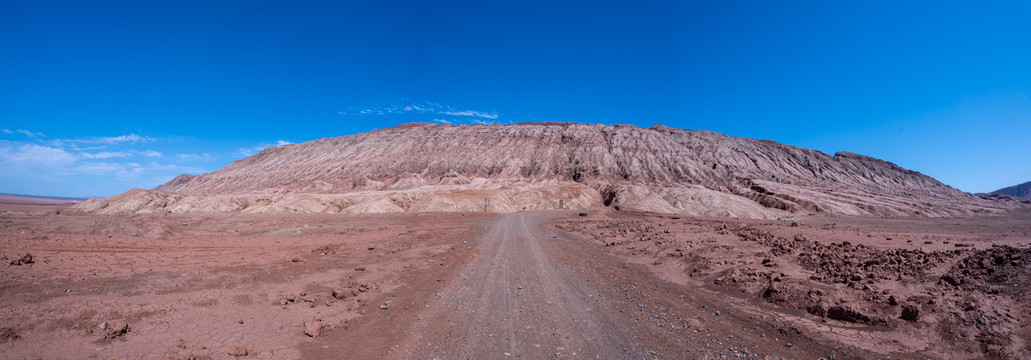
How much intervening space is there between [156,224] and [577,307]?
23.7 meters

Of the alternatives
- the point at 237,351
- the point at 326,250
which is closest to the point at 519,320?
the point at 237,351

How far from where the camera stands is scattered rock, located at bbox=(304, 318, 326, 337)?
6198mm

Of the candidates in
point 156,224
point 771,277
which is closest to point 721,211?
point 771,277

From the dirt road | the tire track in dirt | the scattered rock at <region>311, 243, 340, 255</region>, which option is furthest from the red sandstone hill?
the dirt road

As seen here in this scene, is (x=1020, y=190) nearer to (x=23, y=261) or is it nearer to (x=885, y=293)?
(x=885, y=293)

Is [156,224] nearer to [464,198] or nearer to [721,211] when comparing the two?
[464,198]

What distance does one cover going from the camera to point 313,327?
6340mm

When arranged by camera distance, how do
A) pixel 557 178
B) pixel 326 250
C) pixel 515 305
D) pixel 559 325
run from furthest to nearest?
pixel 557 178
pixel 326 250
pixel 515 305
pixel 559 325

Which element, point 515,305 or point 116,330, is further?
point 515,305

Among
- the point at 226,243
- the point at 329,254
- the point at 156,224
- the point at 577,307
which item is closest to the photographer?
the point at 577,307

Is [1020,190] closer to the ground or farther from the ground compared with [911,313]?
farther from the ground

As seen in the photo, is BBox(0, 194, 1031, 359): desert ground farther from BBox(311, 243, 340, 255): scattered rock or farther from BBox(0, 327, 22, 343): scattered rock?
BBox(311, 243, 340, 255): scattered rock

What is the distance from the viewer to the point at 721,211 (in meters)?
40.9

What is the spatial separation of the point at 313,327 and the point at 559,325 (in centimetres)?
427
